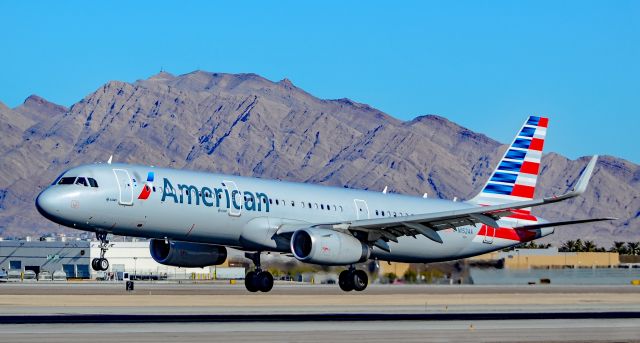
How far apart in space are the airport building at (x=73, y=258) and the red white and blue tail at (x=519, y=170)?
8615cm

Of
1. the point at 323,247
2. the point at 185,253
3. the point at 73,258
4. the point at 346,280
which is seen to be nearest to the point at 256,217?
the point at 323,247

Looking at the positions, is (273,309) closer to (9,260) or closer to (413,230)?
(413,230)

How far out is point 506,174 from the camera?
74812 millimetres

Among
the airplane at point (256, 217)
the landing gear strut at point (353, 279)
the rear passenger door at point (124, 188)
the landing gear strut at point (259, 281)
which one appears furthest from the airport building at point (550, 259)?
the rear passenger door at point (124, 188)

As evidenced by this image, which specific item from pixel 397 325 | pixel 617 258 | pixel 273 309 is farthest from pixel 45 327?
pixel 617 258

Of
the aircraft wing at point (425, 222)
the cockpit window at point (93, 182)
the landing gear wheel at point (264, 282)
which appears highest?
the cockpit window at point (93, 182)

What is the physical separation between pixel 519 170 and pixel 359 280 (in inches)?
680

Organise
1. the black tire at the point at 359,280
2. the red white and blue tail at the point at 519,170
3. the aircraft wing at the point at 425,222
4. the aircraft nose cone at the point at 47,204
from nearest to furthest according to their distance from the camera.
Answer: the aircraft nose cone at the point at 47,204 → the aircraft wing at the point at 425,222 → the black tire at the point at 359,280 → the red white and blue tail at the point at 519,170

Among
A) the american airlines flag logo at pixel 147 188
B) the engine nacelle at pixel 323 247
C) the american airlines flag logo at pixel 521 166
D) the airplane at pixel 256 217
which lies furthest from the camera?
the american airlines flag logo at pixel 521 166

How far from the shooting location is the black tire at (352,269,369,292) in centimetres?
6238

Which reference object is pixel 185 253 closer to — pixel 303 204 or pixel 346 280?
pixel 303 204

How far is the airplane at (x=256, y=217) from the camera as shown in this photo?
54.2m

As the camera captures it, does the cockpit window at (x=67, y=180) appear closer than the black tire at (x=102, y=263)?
No

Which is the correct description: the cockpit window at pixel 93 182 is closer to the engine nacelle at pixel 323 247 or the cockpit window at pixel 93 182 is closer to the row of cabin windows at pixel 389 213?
the engine nacelle at pixel 323 247
